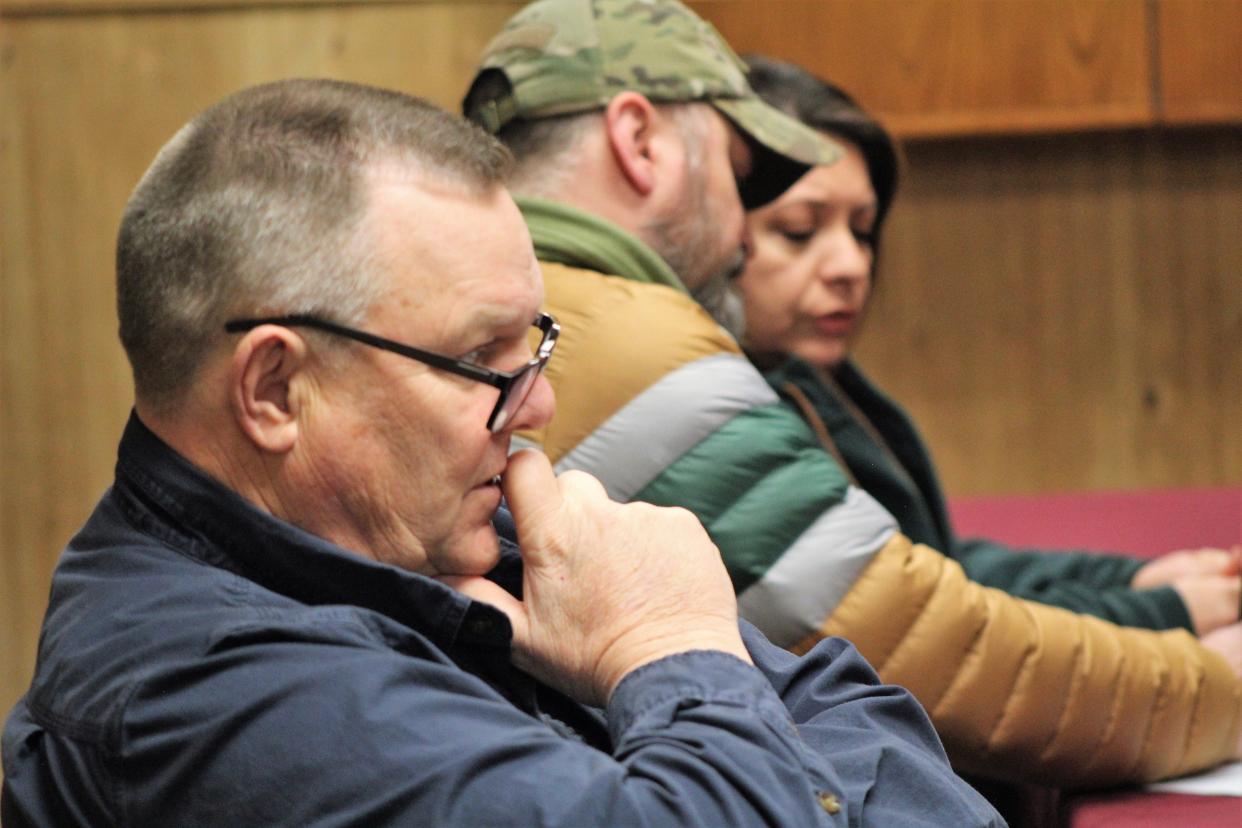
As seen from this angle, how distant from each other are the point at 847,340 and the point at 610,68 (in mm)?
855

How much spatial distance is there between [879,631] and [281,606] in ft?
2.32

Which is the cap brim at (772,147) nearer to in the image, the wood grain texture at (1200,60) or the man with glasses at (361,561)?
the man with glasses at (361,561)

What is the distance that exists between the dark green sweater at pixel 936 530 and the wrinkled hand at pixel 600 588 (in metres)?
1.10

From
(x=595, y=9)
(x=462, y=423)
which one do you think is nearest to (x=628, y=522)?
(x=462, y=423)

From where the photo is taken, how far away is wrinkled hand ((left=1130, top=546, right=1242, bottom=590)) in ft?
6.73

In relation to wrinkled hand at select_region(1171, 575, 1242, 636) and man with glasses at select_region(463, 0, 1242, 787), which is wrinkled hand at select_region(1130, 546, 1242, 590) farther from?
man with glasses at select_region(463, 0, 1242, 787)

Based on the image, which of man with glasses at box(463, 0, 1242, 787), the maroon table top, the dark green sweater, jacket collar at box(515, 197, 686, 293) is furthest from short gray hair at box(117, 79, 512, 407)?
the dark green sweater

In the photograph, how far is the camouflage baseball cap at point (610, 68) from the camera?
1.70 metres

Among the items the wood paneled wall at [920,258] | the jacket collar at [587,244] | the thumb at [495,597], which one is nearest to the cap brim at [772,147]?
the jacket collar at [587,244]

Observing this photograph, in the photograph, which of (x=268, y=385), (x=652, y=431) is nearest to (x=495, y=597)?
(x=268, y=385)

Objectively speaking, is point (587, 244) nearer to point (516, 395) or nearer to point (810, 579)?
point (810, 579)

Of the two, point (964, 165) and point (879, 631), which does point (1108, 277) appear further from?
point (879, 631)

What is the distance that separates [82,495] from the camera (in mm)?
3613

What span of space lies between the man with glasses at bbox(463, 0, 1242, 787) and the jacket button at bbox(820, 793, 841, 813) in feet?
1.60
